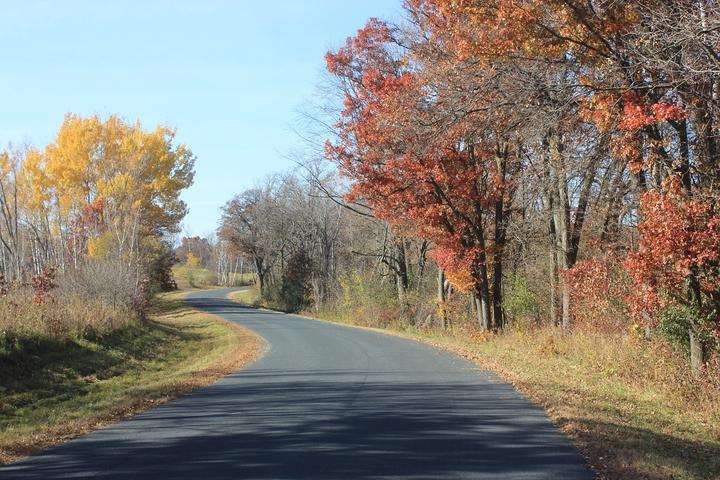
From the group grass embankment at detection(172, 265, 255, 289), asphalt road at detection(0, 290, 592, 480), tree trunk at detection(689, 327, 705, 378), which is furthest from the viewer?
grass embankment at detection(172, 265, 255, 289)

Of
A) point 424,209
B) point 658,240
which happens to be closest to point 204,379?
point 658,240

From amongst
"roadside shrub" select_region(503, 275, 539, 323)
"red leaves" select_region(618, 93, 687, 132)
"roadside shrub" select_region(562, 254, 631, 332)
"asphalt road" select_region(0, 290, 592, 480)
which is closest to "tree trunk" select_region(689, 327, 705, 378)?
"roadside shrub" select_region(562, 254, 631, 332)

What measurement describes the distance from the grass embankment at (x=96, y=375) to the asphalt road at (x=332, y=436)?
0.77 m

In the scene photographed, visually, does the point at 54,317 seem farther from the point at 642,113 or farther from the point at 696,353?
the point at 696,353

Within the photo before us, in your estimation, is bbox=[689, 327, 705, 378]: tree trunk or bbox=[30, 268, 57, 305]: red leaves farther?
bbox=[30, 268, 57, 305]: red leaves

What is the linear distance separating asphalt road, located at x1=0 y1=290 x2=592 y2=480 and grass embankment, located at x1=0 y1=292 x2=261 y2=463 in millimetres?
767

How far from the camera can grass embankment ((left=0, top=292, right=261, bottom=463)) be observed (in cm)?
1073

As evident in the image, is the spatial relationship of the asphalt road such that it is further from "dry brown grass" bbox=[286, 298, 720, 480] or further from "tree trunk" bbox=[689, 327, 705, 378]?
"tree trunk" bbox=[689, 327, 705, 378]

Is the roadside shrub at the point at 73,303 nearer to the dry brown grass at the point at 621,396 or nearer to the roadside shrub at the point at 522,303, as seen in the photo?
the dry brown grass at the point at 621,396

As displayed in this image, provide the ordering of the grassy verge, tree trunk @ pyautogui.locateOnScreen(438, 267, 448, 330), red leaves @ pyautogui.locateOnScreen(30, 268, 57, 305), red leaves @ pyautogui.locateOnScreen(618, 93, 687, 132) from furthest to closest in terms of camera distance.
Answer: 1. tree trunk @ pyautogui.locateOnScreen(438, 267, 448, 330)
2. red leaves @ pyautogui.locateOnScreen(30, 268, 57, 305)
3. red leaves @ pyautogui.locateOnScreen(618, 93, 687, 132)
4. the grassy verge

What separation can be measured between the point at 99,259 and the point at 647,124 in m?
24.1

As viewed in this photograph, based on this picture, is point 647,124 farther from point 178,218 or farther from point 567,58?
point 178,218

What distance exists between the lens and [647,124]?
512 inches

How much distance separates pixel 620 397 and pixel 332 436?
20.6ft
